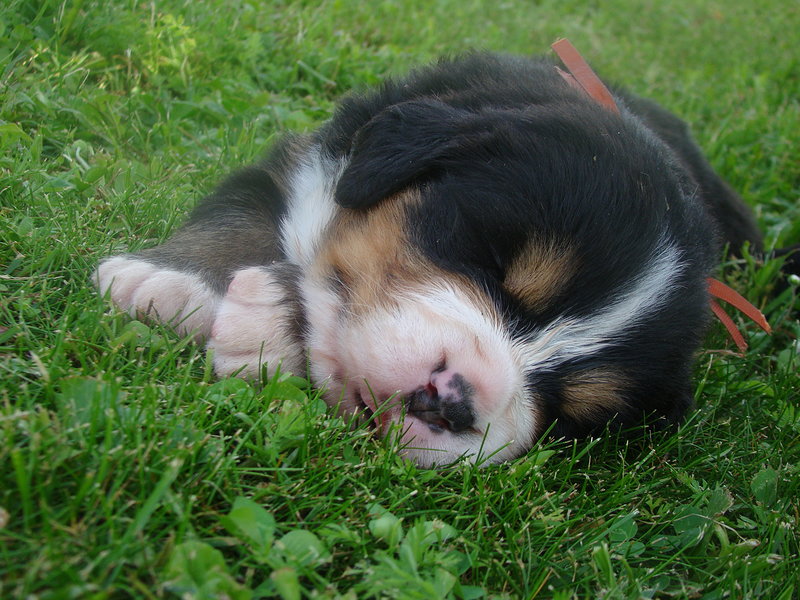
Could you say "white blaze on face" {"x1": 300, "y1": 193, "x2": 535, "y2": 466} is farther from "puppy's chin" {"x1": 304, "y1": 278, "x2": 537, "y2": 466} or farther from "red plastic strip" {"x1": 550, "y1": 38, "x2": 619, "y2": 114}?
"red plastic strip" {"x1": 550, "y1": 38, "x2": 619, "y2": 114}

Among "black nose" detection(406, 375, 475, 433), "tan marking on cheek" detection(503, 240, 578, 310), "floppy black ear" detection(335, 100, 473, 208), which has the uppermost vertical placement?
"floppy black ear" detection(335, 100, 473, 208)

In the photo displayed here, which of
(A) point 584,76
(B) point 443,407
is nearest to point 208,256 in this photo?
(B) point 443,407

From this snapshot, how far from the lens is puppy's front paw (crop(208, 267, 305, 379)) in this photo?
7.39 ft

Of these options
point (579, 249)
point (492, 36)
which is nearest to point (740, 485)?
point (579, 249)

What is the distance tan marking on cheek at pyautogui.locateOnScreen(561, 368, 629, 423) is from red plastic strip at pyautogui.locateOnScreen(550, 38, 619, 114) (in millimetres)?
1098

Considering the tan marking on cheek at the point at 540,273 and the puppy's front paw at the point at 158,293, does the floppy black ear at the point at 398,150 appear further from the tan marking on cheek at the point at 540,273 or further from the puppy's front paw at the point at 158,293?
the puppy's front paw at the point at 158,293

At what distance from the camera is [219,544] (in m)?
1.48

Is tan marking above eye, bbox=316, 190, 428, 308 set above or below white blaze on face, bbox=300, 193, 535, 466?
above

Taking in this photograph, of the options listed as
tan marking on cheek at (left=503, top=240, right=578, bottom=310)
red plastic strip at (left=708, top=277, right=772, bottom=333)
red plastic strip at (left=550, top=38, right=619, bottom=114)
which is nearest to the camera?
tan marking on cheek at (left=503, top=240, right=578, bottom=310)

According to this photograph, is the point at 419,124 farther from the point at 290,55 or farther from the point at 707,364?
the point at 290,55

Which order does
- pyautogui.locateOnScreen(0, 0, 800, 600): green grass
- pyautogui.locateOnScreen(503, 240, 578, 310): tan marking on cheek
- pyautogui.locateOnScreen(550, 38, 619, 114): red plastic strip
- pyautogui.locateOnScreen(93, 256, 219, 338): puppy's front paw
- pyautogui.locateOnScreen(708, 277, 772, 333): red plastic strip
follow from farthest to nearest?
pyautogui.locateOnScreen(550, 38, 619, 114): red plastic strip < pyautogui.locateOnScreen(708, 277, 772, 333): red plastic strip < pyautogui.locateOnScreen(93, 256, 219, 338): puppy's front paw < pyautogui.locateOnScreen(503, 240, 578, 310): tan marking on cheek < pyautogui.locateOnScreen(0, 0, 800, 600): green grass

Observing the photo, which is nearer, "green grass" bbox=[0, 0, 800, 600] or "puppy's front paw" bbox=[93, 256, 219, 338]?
"green grass" bbox=[0, 0, 800, 600]

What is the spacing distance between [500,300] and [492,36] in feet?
14.3

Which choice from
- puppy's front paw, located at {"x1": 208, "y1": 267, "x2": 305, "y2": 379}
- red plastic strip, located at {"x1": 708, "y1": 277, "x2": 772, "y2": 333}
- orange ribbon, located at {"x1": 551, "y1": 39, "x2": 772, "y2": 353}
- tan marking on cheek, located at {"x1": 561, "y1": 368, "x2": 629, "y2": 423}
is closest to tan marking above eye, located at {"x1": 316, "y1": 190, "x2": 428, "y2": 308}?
puppy's front paw, located at {"x1": 208, "y1": 267, "x2": 305, "y2": 379}
